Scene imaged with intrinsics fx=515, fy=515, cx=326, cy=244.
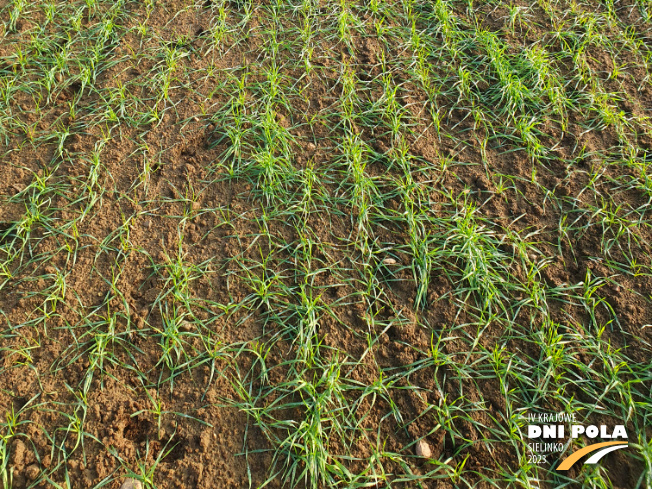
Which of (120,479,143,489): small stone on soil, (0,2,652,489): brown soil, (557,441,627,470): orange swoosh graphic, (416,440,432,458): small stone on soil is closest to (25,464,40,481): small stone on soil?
(0,2,652,489): brown soil

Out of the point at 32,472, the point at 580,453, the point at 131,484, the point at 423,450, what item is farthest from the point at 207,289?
the point at 580,453

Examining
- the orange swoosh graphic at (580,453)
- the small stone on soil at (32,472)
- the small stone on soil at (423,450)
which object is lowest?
the small stone on soil at (32,472)

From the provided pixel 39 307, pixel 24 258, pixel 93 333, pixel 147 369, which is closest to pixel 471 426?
pixel 147 369

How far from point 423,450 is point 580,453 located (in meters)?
0.65

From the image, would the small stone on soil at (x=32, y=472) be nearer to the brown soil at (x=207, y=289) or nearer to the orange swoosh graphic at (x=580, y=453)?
the brown soil at (x=207, y=289)

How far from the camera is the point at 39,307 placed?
2.53 metres

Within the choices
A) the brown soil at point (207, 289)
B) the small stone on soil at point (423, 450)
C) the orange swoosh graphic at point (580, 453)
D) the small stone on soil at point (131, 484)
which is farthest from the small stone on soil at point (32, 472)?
the orange swoosh graphic at point (580, 453)

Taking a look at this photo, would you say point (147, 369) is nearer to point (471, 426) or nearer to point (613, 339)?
point (471, 426)

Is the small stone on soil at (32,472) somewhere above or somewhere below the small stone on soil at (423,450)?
below

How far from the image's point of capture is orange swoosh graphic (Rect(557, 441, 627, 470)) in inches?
83.4

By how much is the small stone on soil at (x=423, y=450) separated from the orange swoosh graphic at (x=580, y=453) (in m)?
0.53

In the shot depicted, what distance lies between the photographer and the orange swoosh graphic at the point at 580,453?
2119 mm

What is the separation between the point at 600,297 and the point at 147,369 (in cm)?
225

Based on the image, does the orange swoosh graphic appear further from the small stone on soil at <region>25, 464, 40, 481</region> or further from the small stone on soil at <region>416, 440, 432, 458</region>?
the small stone on soil at <region>25, 464, 40, 481</region>
